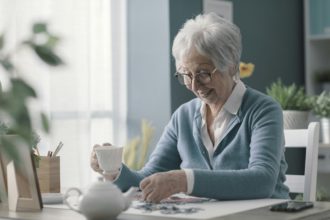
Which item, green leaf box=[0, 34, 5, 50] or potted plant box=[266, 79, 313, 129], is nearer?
green leaf box=[0, 34, 5, 50]

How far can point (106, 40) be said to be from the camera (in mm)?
3672

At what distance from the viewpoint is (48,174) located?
6.34ft

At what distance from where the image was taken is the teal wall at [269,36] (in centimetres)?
428

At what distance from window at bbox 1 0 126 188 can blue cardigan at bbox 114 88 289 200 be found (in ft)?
3.39

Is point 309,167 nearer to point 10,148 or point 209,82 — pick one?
point 209,82

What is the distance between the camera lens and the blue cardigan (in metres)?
1.81

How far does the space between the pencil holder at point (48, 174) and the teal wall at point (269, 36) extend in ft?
6.28

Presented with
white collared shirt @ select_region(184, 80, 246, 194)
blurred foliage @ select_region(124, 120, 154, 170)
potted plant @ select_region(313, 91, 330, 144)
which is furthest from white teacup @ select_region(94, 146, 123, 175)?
potted plant @ select_region(313, 91, 330, 144)

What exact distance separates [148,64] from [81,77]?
19.5 inches

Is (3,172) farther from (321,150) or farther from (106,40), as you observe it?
(321,150)

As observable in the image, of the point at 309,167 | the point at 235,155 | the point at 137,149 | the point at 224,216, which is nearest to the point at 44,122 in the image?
the point at 224,216

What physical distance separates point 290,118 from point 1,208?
93.1 inches

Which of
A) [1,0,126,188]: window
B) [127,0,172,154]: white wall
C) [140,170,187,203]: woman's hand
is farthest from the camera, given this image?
[127,0,172,154]: white wall

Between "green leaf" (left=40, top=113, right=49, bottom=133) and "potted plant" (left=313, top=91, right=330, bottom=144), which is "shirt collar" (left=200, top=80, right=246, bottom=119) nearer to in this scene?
"green leaf" (left=40, top=113, right=49, bottom=133)
